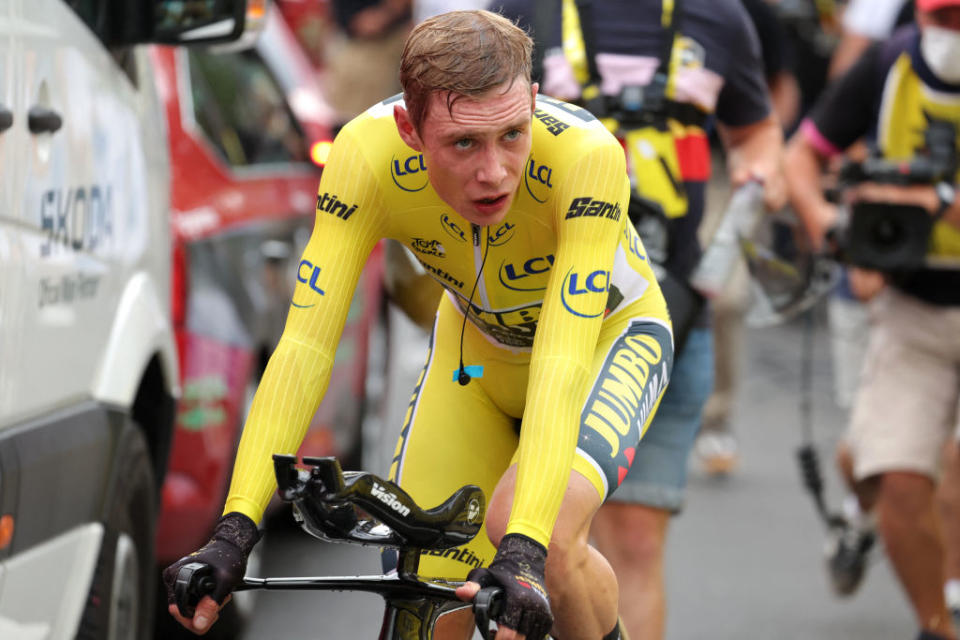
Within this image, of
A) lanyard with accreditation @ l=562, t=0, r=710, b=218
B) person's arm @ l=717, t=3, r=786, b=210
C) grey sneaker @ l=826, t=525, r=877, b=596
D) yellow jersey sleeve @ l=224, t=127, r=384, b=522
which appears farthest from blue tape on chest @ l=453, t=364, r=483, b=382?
grey sneaker @ l=826, t=525, r=877, b=596

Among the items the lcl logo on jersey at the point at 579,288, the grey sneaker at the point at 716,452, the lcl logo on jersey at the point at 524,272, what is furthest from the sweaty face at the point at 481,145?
the grey sneaker at the point at 716,452

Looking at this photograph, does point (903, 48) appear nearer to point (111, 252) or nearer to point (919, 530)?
point (919, 530)

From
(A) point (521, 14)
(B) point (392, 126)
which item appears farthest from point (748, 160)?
(B) point (392, 126)

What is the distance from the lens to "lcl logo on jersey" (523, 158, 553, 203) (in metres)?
3.54

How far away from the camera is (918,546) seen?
597cm

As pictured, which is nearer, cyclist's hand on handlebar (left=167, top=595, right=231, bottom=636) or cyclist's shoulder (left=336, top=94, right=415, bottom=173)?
cyclist's hand on handlebar (left=167, top=595, right=231, bottom=636)

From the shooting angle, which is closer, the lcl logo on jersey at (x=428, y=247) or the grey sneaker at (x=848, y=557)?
the lcl logo on jersey at (x=428, y=247)

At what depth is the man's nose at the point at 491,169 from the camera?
3168mm

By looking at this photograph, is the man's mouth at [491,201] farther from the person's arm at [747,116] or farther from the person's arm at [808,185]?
the person's arm at [808,185]

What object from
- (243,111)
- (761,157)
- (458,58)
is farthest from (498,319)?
(243,111)

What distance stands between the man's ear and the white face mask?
3.04 metres

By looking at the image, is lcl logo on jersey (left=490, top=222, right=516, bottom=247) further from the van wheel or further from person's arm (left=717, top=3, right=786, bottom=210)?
person's arm (left=717, top=3, right=786, bottom=210)

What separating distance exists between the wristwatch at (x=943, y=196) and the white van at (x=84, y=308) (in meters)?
2.68

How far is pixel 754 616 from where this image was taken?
22.6 feet
